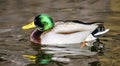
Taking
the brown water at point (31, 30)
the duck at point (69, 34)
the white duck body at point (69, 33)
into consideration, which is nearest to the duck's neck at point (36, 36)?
the duck at point (69, 34)

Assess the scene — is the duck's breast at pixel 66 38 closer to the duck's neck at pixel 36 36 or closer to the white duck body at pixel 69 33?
the white duck body at pixel 69 33

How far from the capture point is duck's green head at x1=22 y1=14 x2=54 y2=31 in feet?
36.1

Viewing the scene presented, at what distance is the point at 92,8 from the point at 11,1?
278 centimetres

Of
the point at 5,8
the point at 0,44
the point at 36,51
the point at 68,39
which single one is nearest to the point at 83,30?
the point at 68,39

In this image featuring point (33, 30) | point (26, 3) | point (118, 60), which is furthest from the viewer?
point (26, 3)

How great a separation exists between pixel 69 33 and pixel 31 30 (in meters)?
1.74

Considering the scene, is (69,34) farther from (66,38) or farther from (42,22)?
(42,22)

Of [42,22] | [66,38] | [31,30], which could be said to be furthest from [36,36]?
[31,30]

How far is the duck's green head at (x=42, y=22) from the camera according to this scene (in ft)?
36.1

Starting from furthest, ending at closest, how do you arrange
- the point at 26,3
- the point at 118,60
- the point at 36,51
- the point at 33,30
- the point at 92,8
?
the point at 26,3 < the point at 92,8 < the point at 33,30 < the point at 36,51 < the point at 118,60

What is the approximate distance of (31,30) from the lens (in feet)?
39.4

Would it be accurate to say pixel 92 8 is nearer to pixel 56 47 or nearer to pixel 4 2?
pixel 4 2

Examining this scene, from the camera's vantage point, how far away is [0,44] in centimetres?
1056

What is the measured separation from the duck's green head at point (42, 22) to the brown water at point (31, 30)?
39 centimetres
